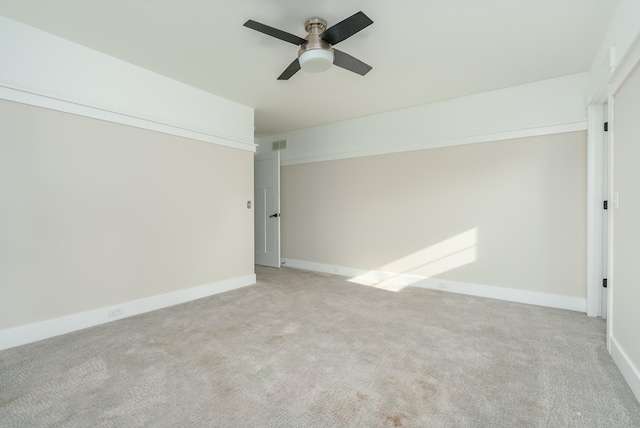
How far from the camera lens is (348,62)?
8.30 feet

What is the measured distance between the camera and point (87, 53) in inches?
109

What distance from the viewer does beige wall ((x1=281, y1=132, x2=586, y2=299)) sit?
330 centimetres

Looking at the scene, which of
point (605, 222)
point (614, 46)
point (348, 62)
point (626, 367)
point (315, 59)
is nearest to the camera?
point (626, 367)

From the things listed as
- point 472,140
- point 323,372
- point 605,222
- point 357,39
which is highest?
point 357,39

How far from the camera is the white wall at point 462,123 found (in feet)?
10.8

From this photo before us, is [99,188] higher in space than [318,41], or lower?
lower

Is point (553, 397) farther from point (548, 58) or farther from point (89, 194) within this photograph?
point (89, 194)

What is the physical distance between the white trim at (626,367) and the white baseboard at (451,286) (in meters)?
1.16

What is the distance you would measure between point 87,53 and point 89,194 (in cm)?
132

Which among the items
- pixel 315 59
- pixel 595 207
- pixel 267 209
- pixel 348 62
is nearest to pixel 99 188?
pixel 315 59

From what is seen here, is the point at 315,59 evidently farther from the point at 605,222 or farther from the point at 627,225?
the point at 605,222

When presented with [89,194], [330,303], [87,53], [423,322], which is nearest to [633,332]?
[423,322]

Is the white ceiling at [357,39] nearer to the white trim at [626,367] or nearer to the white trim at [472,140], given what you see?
the white trim at [472,140]

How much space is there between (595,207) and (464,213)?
1255 mm
